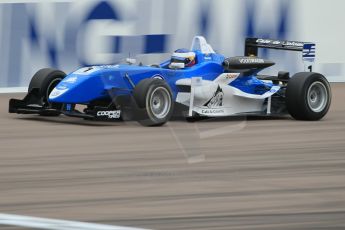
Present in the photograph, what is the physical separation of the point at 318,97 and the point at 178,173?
494 centimetres

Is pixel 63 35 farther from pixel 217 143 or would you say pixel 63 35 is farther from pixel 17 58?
pixel 217 143

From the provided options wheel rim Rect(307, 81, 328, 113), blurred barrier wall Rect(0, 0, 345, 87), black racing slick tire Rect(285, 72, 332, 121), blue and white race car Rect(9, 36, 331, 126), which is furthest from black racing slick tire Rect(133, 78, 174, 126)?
blurred barrier wall Rect(0, 0, 345, 87)

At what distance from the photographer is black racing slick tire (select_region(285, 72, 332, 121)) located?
12.7 meters

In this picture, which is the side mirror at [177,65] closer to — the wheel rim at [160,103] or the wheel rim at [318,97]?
the wheel rim at [160,103]

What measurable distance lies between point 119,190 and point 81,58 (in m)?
8.34

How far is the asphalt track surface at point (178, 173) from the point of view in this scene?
688cm

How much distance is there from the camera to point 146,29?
16438mm

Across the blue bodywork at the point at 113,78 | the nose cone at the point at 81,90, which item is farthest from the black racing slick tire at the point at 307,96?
the nose cone at the point at 81,90

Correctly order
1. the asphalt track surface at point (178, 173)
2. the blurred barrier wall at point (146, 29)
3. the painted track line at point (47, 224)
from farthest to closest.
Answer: the blurred barrier wall at point (146, 29) < the asphalt track surface at point (178, 173) < the painted track line at point (47, 224)

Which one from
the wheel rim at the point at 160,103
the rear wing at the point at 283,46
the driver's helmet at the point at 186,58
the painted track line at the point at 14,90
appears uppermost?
the rear wing at the point at 283,46

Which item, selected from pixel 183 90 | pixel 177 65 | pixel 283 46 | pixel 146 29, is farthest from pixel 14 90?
pixel 283 46

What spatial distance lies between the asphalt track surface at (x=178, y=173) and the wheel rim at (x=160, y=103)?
0.63 ft

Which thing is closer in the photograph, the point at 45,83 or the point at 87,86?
the point at 87,86

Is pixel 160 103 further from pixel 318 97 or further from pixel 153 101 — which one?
pixel 318 97
